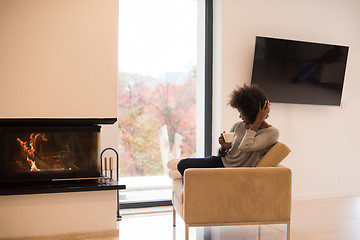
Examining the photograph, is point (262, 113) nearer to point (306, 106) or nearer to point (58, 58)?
point (58, 58)

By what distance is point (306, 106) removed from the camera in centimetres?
457

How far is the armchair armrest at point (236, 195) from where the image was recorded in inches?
97.7

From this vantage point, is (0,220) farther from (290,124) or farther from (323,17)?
(323,17)

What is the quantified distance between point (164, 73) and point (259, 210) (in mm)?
2313

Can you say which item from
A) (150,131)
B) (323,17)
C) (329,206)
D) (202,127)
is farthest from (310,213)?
(323,17)

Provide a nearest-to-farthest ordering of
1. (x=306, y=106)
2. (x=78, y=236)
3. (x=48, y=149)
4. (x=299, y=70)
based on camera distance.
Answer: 1. (x=78, y=236)
2. (x=48, y=149)
3. (x=299, y=70)
4. (x=306, y=106)

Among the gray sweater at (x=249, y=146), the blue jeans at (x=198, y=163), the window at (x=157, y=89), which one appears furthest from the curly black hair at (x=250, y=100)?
the window at (x=157, y=89)

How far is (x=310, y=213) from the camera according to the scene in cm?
378

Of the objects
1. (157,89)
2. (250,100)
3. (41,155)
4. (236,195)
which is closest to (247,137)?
(250,100)

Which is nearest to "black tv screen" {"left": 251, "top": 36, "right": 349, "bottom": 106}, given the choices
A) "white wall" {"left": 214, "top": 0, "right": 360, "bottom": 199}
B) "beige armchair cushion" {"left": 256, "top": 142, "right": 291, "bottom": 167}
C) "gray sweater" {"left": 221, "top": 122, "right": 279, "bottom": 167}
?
"white wall" {"left": 214, "top": 0, "right": 360, "bottom": 199}

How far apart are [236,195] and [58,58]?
168cm

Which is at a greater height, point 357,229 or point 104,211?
point 104,211

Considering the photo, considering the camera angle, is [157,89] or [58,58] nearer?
[58,58]

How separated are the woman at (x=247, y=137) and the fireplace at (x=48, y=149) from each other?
2.33 feet
